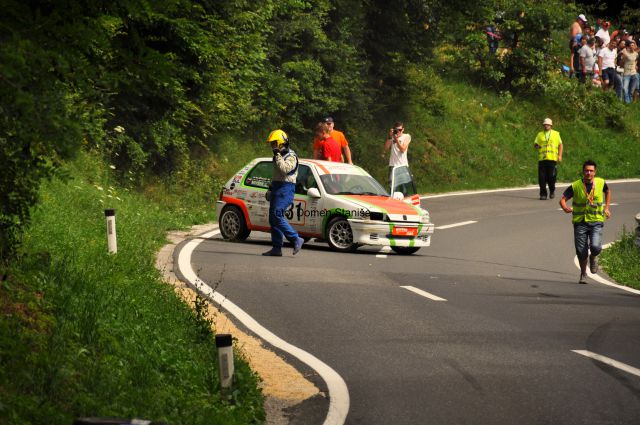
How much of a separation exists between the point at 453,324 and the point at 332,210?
284 inches

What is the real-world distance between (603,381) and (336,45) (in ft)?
76.5

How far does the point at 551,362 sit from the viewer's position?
10.9 m

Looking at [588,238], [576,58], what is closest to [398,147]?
[588,238]

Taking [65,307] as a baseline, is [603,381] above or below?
below

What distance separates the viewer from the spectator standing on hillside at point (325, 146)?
78.7 ft

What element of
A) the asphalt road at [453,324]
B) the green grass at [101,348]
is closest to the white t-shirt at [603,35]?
the asphalt road at [453,324]

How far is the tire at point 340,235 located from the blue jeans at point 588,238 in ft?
11.8

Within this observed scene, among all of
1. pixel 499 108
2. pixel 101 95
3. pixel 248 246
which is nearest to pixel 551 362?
pixel 101 95

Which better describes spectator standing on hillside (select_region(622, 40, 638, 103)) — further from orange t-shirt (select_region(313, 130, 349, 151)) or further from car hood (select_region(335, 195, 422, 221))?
car hood (select_region(335, 195, 422, 221))

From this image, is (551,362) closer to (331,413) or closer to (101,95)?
(331,413)

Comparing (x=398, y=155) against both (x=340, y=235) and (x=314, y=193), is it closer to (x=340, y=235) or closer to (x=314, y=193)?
(x=314, y=193)

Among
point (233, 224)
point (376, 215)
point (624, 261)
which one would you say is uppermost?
point (376, 215)

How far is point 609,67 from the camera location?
1693 inches

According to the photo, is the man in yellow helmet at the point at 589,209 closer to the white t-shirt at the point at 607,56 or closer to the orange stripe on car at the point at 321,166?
the orange stripe on car at the point at 321,166
